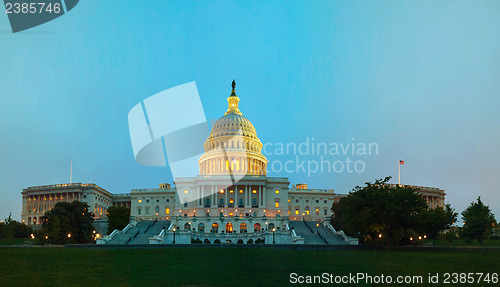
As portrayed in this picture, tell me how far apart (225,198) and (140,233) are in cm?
3419

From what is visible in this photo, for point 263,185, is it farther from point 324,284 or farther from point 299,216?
point 324,284

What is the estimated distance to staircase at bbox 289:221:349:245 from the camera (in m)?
70.1

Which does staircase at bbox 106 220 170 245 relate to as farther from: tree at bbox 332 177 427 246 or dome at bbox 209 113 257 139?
dome at bbox 209 113 257 139

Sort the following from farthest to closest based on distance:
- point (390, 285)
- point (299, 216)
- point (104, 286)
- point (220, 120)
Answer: point (220, 120), point (299, 216), point (390, 285), point (104, 286)

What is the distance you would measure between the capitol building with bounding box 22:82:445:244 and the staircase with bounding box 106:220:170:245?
0.63 feet

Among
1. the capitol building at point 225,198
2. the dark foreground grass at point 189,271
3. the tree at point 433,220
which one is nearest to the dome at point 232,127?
the capitol building at point 225,198

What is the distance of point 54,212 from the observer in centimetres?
7850

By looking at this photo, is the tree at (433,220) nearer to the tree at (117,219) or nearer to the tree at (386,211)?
the tree at (386,211)

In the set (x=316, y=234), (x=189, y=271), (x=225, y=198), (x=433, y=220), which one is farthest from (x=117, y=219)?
(x=189, y=271)

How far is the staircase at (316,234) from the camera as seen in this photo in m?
70.1

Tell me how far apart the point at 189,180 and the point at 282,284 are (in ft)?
309

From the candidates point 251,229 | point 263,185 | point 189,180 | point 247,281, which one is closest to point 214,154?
point 189,180

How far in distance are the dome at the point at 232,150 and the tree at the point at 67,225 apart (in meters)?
44.4

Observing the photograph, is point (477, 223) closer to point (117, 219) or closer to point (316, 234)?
point (316, 234)
